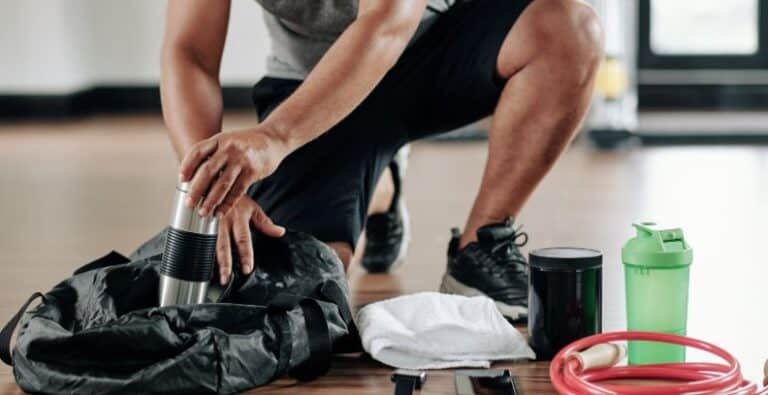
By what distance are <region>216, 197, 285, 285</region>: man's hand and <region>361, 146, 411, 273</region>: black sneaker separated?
1.88 ft

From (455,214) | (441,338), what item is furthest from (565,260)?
(455,214)

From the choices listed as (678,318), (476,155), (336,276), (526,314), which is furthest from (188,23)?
(476,155)

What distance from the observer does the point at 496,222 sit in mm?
1893

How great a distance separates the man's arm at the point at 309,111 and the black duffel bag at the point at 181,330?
14 cm

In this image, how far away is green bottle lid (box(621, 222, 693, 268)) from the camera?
1.47 metres

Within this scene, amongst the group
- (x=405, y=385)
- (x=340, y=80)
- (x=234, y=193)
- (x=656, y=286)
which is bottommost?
(x=405, y=385)

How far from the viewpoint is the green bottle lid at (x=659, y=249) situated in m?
1.47

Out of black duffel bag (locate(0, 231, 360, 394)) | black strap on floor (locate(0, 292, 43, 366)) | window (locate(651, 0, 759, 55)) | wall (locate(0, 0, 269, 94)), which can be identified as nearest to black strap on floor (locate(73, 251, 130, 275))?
black duffel bag (locate(0, 231, 360, 394))

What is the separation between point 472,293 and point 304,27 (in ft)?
1.69

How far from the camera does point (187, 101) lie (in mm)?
1786

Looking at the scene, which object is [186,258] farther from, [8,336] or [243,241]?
[8,336]

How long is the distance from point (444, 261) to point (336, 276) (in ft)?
1.95

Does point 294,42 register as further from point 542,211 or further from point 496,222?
point 542,211

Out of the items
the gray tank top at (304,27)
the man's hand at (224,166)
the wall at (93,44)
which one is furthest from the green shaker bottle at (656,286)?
the wall at (93,44)
